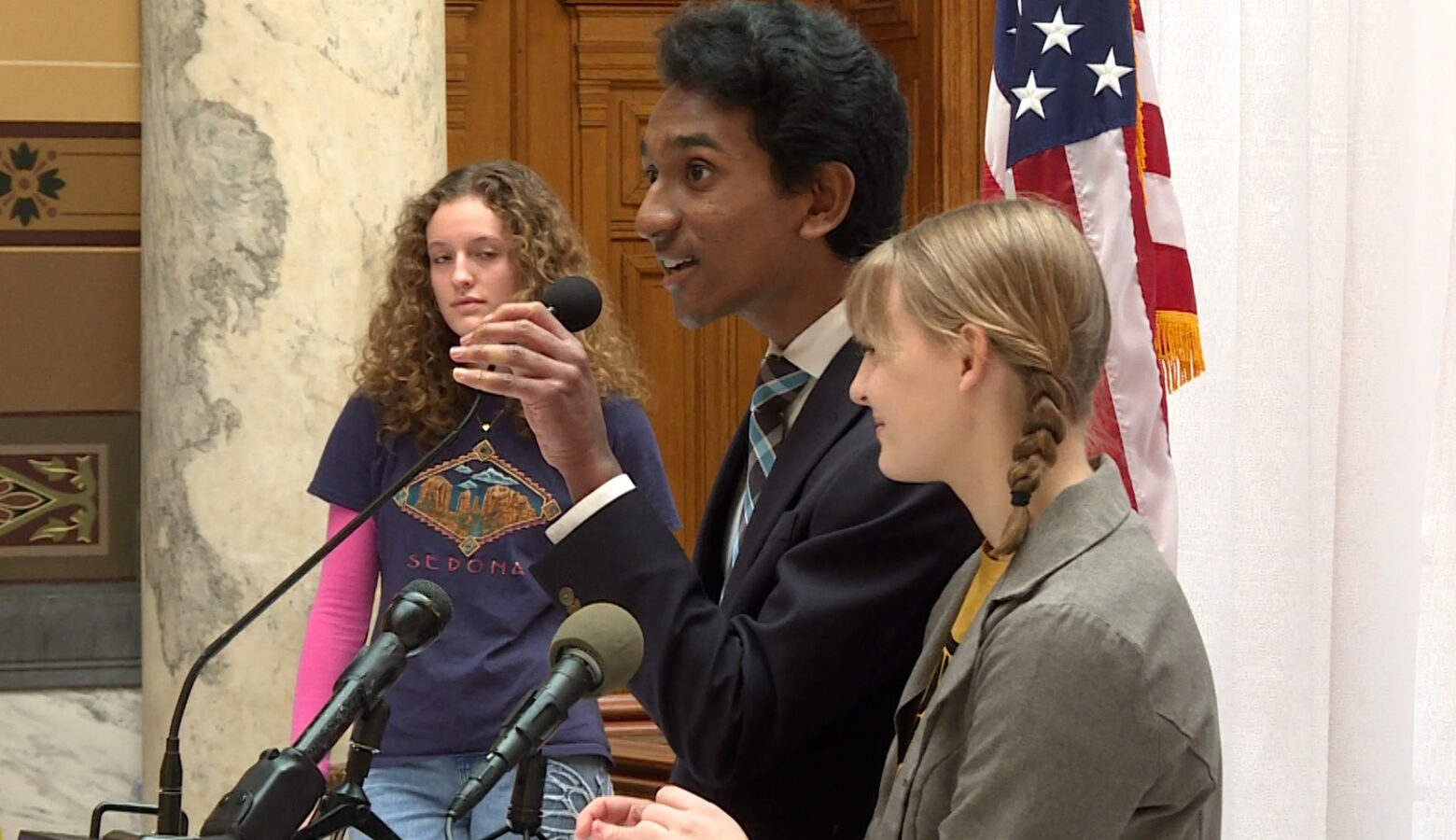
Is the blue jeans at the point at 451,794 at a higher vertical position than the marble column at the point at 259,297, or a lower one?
lower

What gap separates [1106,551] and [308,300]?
2.48 metres

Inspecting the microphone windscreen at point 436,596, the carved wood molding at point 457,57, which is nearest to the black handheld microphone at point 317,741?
the microphone windscreen at point 436,596

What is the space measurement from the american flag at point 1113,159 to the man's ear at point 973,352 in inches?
49.5

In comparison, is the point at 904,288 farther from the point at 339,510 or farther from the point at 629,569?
the point at 339,510

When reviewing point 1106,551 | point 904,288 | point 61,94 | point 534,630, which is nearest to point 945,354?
point 904,288

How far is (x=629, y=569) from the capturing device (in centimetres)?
164

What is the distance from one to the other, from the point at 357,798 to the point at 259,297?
2463 millimetres

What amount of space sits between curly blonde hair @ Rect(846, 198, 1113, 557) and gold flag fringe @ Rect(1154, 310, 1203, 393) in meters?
1.29

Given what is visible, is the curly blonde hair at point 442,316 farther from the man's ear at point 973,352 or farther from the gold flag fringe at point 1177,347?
the man's ear at point 973,352

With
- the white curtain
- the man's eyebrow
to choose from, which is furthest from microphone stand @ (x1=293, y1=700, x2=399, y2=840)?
the white curtain

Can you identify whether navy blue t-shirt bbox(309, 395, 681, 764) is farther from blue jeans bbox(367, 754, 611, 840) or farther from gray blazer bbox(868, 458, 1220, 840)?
gray blazer bbox(868, 458, 1220, 840)

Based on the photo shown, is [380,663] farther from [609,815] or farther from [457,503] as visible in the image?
[457,503]

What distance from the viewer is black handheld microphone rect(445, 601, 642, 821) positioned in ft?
3.97

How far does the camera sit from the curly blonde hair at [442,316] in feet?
9.12
